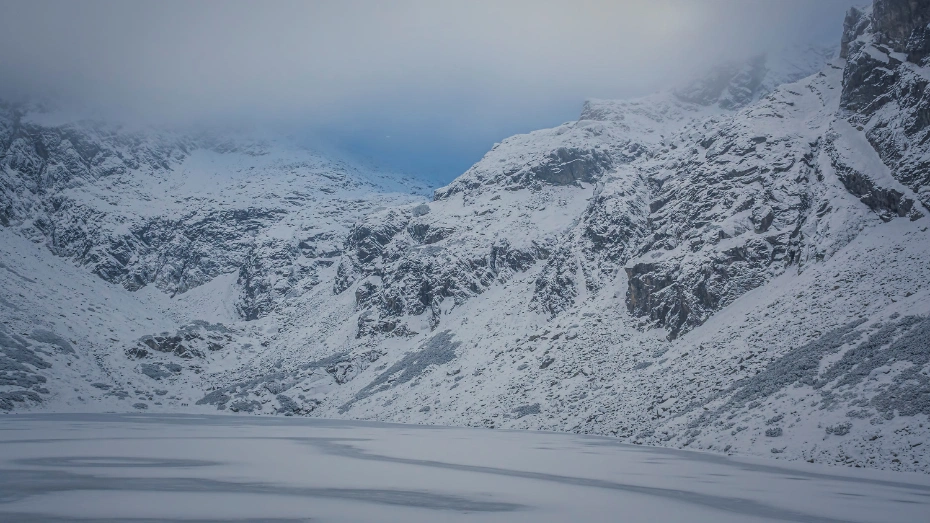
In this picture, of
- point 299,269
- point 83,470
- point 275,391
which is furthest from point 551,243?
point 83,470

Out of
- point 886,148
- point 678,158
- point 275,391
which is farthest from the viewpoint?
point 275,391

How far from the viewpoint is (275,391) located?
346 ft

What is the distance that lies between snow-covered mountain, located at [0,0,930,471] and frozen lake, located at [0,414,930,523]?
921cm

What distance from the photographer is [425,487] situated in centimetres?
1991

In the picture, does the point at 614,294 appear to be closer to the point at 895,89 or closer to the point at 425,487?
the point at 895,89

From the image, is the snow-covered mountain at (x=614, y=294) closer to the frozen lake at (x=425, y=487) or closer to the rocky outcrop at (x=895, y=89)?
the rocky outcrop at (x=895, y=89)

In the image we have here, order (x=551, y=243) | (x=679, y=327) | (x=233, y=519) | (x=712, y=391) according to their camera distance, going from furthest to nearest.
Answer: (x=551, y=243) → (x=679, y=327) → (x=712, y=391) → (x=233, y=519)

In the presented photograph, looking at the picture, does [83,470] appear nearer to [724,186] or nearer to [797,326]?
[797,326]

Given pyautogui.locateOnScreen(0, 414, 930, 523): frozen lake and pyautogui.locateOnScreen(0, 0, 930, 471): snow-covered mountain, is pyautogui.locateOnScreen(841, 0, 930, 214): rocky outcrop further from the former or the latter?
pyautogui.locateOnScreen(0, 414, 930, 523): frozen lake

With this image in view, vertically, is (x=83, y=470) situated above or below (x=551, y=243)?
above

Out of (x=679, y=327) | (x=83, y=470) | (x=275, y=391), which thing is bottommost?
(x=275, y=391)

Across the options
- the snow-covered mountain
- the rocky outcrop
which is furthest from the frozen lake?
the rocky outcrop

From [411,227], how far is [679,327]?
3520 inches

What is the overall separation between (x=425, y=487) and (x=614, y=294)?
67.3 meters
